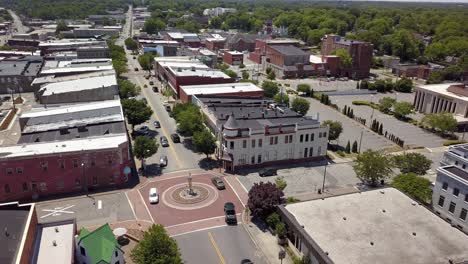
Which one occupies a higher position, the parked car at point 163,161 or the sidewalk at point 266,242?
the parked car at point 163,161

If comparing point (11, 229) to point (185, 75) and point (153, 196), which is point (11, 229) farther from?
point (185, 75)

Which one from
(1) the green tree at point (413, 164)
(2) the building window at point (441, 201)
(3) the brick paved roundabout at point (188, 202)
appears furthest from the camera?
(1) the green tree at point (413, 164)

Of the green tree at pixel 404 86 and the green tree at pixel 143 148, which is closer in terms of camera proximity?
the green tree at pixel 143 148

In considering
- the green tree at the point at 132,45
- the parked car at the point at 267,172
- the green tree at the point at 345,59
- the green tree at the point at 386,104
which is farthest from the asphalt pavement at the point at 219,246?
the green tree at the point at 132,45

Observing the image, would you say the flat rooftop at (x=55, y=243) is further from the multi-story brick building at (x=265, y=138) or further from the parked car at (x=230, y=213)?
the multi-story brick building at (x=265, y=138)

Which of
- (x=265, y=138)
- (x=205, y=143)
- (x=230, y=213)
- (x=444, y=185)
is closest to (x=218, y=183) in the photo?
(x=205, y=143)

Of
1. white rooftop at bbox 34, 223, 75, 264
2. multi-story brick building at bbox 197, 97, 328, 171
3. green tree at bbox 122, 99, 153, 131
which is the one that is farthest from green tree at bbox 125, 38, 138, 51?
white rooftop at bbox 34, 223, 75, 264
